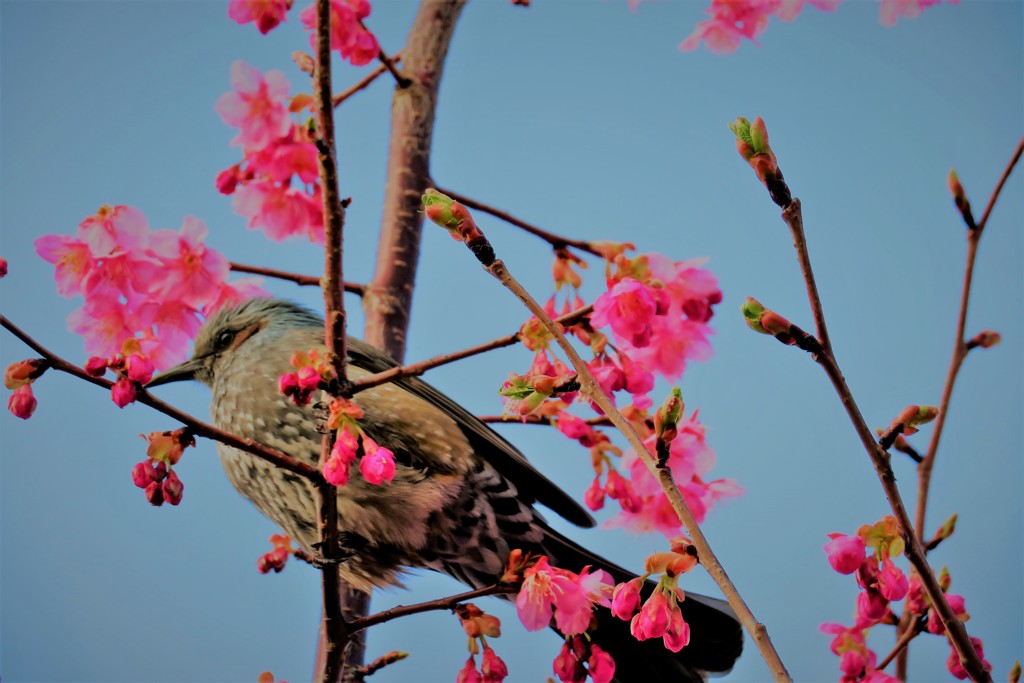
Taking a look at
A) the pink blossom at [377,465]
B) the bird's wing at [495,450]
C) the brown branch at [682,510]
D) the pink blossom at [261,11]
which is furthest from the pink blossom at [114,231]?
the brown branch at [682,510]

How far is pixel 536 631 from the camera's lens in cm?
139

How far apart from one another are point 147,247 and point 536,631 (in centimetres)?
99

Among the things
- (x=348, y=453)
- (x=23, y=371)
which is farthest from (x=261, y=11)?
(x=348, y=453)

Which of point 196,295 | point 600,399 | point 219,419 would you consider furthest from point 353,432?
point 219,419

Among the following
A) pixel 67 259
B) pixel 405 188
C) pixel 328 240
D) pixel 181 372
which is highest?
pixel 405 188

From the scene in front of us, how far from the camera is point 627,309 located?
1424 mm

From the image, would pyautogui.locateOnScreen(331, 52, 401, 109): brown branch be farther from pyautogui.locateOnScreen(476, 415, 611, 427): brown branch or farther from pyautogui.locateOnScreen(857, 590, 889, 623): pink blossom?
pyautogui.locateOnScreen(857, 590, 889, 623): pink blossom

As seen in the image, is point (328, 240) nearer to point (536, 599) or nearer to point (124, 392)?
point (124, 392)

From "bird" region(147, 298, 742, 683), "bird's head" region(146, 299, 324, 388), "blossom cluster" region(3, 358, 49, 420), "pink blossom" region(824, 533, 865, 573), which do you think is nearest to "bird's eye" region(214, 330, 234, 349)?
"bird's head" region(146, 299, 324, 388)

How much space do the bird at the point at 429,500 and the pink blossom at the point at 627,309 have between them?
0.58 metres

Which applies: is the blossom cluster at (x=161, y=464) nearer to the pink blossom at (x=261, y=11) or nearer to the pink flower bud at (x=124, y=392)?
the pink flower bud at (x=124, y=392)

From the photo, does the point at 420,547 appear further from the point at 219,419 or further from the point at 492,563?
the point at 219,419

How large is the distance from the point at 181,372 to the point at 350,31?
3.15ft

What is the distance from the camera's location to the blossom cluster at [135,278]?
5.43 ft
